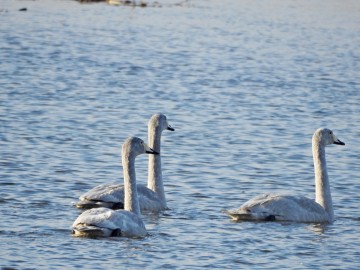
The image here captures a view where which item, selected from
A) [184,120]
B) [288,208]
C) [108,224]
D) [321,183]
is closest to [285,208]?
[288,208]

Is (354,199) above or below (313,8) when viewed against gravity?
below

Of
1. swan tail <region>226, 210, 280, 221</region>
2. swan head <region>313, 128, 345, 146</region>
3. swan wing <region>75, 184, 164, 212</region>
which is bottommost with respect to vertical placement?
swan tail <region>226, 210, 280, 221</region>

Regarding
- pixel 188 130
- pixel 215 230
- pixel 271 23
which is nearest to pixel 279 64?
pixel 271 23

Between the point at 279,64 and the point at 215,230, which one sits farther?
the point at 279,64

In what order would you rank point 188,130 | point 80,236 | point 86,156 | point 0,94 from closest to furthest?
A: point 80,236 < point 86,156 < point 188,130 < point 0,94

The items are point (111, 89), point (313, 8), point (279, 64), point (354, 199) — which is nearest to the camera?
point (354, 199)

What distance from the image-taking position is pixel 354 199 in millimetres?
15227

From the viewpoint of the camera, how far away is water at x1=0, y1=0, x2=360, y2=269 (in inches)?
484

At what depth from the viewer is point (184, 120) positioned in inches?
843

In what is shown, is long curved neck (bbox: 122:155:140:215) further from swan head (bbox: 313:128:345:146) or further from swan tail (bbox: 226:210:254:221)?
swan head (bbox: 313:128:345:146)

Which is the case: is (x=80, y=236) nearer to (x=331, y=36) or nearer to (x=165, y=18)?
(x=331, y=36)

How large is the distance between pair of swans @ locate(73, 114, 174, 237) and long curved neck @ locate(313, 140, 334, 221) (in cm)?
188

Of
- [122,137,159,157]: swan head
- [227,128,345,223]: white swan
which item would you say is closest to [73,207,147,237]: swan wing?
[122,137,159,157]: swan head

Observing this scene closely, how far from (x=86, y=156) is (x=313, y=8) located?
82.4 ft
